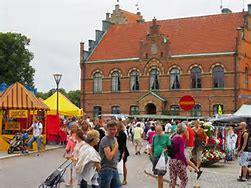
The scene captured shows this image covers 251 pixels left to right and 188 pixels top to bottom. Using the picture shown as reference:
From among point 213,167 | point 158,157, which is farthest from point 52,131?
point 158,157

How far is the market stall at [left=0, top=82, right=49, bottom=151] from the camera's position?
2788 centimetres

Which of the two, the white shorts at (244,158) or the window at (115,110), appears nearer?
the white shorts at (244,158)

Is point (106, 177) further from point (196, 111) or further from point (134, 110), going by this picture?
point (134, 110)

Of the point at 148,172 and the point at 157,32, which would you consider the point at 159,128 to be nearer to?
the point at 148,172

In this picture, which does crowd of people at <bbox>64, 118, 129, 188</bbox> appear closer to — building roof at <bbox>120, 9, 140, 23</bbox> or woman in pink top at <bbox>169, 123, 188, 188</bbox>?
woman in pink top at <bbox>169, 123, 188, 188</bbox>

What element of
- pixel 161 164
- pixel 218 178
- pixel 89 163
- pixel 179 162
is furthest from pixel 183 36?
pixel 89 163

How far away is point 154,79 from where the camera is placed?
191ft

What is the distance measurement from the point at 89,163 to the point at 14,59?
57.8m

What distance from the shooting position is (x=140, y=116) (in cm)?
5322

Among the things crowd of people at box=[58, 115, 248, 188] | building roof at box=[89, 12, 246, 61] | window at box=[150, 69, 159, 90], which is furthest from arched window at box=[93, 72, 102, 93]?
crowd of people at box=[58, 115, 248, 188]

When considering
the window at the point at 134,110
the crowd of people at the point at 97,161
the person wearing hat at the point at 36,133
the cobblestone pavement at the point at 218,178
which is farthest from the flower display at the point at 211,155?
the window at the point at 134,110

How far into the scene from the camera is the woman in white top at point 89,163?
9.72 metres

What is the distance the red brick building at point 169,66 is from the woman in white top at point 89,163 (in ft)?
140

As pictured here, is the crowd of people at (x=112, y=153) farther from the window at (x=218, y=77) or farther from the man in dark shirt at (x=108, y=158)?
the window at (x=218, y=77)
